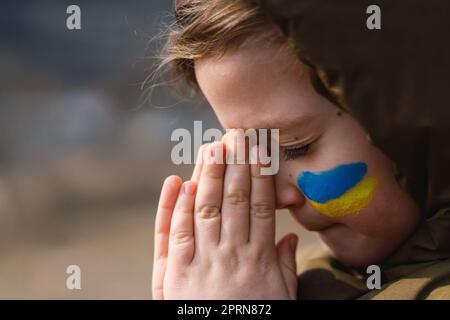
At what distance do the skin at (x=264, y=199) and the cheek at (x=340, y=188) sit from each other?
0.05ft

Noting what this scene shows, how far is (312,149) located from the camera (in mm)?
1597

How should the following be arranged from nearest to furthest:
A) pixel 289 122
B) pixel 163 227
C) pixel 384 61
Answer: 1. pixel 384 61
2. pixel 289 122
3. pixel 163 227

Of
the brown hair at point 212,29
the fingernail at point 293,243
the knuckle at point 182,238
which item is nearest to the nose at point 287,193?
the fingernail at point 293,243

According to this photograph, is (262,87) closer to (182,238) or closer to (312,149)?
(312,149)

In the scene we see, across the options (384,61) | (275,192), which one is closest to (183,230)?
(275,192)

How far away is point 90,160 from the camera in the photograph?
546 cm

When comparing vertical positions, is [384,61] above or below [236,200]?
above

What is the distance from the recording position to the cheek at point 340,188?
1596 mm

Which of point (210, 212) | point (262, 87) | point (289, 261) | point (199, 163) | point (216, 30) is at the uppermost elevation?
point (216, 30)

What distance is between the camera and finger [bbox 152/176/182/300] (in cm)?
175

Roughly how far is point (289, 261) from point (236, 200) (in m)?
0.20

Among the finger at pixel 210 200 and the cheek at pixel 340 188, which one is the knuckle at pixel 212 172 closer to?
the finger at pixel 210 200
